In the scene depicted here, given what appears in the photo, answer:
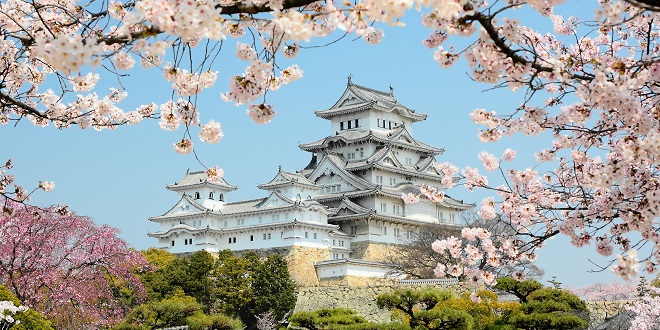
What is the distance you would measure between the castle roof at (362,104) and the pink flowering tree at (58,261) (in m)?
28.1

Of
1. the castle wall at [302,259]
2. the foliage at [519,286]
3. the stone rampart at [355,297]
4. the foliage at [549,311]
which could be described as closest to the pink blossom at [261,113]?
the foliage at [549,311]

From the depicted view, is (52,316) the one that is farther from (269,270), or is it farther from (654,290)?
(654,290)

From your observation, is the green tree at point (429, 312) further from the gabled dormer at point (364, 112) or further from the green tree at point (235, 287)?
the gabled dormer at point (364, 112)

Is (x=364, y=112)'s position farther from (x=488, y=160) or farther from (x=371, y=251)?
(x=488, y=160)

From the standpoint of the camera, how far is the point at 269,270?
36625 millimetres

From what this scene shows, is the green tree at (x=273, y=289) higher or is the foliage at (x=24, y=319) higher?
the green tree at (x=273, y=289)

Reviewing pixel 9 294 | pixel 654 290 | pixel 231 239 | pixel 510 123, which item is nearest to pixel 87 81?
pixel 510 123

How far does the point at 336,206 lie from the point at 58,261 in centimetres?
2723

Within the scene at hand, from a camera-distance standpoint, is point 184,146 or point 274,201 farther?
point 274,201

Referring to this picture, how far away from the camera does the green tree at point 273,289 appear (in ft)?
117

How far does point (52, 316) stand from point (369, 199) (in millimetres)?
26885

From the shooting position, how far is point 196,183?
154ft

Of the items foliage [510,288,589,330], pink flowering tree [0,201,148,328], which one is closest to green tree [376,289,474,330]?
foliage [510,288,589,330]

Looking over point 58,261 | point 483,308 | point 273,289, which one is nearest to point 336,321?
point 483,308
